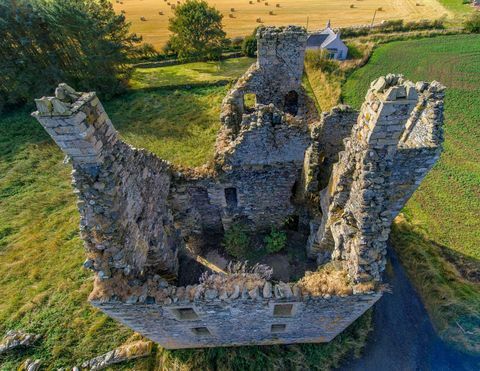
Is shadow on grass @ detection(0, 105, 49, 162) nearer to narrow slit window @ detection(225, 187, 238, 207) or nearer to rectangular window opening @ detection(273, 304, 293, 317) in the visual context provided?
narrow slit window @ detection(225, 187, 238, 207)

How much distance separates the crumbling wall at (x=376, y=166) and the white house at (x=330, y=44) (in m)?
24.7

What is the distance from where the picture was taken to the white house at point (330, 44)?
30531 millimetres

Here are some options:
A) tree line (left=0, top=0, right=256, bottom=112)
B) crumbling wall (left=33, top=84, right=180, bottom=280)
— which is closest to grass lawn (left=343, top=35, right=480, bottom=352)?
crumbling wall (left=33, top=84, right=180, bottom=280)

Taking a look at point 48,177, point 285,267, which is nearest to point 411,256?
point 285,267

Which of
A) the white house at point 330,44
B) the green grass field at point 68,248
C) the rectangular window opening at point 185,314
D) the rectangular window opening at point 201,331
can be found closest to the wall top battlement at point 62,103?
the rectangular window opening at point 185,314

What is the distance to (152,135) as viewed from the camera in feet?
73.8

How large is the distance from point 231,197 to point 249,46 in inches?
1173

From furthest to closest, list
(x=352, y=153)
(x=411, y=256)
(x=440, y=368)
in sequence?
1. (x=411, y=256)
2. (x=440, y=368)
3. (x=352, y=153)

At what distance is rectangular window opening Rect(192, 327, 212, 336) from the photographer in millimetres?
8688

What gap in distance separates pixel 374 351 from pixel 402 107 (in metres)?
9.81

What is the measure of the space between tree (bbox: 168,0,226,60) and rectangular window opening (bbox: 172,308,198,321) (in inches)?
1241

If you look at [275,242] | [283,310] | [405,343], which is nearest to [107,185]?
[283,310]

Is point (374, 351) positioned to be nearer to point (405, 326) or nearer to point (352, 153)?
point (405, 326)

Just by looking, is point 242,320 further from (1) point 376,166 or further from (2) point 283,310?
(1) point 376,166
